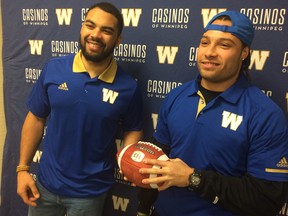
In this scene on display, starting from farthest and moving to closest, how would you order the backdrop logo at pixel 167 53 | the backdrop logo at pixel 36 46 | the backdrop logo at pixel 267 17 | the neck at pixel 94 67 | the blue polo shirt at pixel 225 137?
1. the backdrop logo at pixel 36 46
2. the backdrop logo at pixel 167 53
3. the neck at pixel 94 67
4. the backdrop logo at pixel 267 17
5. the blue polo shirt at pixel 225 137

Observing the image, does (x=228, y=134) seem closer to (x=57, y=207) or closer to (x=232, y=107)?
(x=232, y=107)

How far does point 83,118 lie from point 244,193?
2.41 feet

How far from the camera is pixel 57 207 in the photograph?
4.50 feet

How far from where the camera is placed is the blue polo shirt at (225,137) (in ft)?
2.95

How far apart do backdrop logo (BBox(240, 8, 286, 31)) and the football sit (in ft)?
2.39

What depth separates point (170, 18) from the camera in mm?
1333

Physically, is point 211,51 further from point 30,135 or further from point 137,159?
point 30,135

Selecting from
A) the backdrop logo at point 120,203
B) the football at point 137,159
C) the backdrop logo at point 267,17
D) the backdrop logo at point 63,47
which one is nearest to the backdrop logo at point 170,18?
the backdrop logo at point 267,17

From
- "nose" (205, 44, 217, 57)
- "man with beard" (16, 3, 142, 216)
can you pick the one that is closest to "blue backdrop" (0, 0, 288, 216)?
"man with beard" (16, 3, 142, 216)

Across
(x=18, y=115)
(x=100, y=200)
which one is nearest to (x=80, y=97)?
(x=100, y=200)

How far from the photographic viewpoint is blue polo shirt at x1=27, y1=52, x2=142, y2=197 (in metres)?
1.22

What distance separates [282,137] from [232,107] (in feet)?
0.63

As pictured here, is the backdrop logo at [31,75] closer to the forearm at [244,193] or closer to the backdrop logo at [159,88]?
the backdrop logo at [159,88]

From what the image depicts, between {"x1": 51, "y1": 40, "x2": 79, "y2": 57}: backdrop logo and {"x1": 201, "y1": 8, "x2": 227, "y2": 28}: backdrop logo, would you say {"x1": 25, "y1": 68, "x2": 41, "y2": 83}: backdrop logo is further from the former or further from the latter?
{"x1": 201, "y1": 8, "x2": 227, "y2": 28}: backdrop logo
